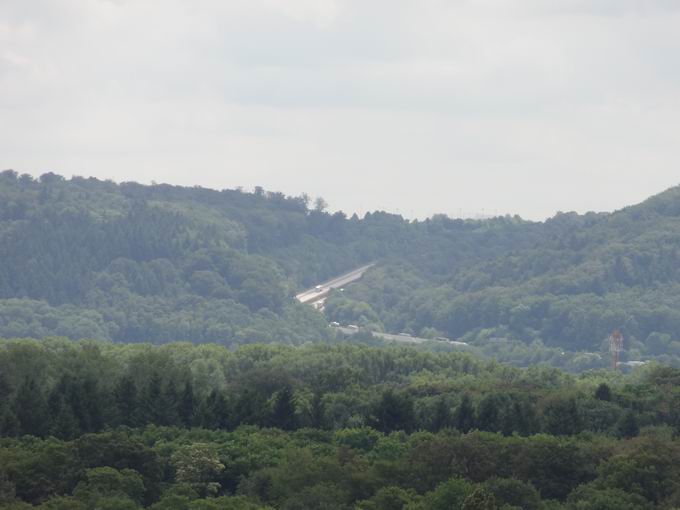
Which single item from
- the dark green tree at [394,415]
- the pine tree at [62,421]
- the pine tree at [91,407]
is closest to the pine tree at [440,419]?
the dark green tree at [394,415]

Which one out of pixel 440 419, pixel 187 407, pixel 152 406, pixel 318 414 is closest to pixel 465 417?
pixel 440 419

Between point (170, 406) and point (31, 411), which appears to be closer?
point (31, 411)

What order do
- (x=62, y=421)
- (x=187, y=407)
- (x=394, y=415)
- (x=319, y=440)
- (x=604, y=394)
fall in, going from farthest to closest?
(x=604, y=394), (x=187, y=407), (x=394, y=415), (x=319, y=440), (x=62, y=421)

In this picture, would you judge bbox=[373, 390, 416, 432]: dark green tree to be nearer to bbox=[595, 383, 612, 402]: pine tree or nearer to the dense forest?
the dense forest

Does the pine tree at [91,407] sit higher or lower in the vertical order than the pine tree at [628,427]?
higher

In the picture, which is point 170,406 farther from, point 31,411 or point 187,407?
point 31,411

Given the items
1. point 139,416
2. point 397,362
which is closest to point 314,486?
point 139,416

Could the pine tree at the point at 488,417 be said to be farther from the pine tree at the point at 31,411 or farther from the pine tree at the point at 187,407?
the pine tree at the point at 31,411

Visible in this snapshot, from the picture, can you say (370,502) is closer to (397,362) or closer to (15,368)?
(15,368)
